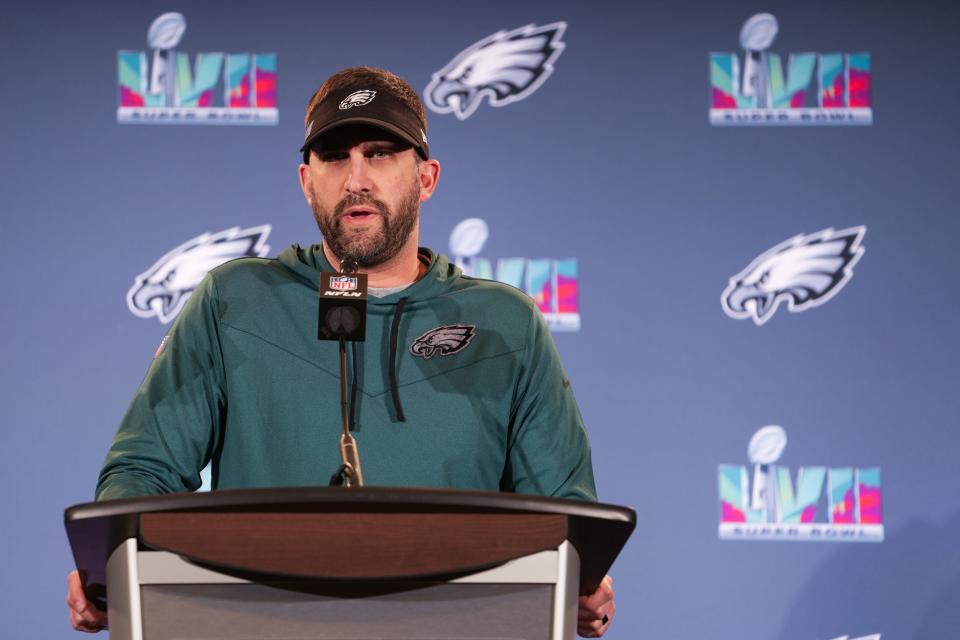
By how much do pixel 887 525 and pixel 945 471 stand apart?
0.25m

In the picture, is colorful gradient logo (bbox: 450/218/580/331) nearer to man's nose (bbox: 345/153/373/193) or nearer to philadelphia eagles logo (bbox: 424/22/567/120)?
philadelphia eagles logo (bbox: 424/22/567/120)

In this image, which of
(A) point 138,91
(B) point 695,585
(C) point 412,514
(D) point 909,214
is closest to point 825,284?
(D) point 909,214

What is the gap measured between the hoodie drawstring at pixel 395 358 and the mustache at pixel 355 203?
0.17 metres

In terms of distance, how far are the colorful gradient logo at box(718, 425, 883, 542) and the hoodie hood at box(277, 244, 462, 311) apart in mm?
1704

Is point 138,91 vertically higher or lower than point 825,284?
higher

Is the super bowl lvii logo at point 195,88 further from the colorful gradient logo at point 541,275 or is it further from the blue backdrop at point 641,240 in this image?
the colorful gradient logo at point 541,275

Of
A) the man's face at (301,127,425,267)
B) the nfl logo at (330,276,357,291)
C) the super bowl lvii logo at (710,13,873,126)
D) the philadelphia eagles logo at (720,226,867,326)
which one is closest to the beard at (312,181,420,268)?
the man's face at (301,127,425,267)

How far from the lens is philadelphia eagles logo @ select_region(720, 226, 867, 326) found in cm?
342

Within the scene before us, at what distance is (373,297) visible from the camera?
6.20 ft

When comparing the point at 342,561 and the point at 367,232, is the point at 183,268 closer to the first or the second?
the point at 367,232

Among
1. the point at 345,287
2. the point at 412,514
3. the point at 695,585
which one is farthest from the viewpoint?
the point at 695,585

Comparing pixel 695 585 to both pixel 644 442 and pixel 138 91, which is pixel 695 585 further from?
pixel 138 91

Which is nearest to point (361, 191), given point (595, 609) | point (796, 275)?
point (595, 609)

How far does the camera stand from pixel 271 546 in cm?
98
